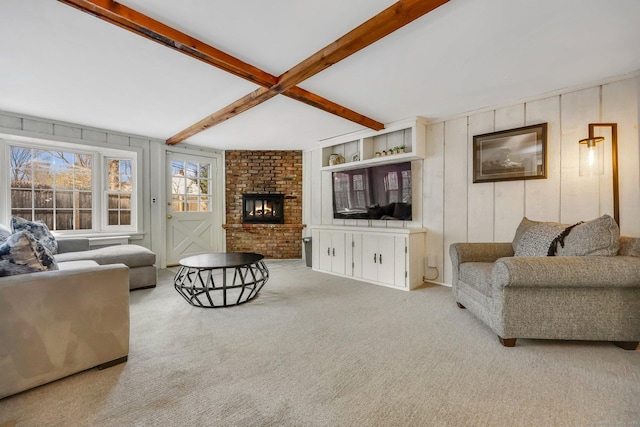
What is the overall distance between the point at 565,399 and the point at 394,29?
2268 millimetres

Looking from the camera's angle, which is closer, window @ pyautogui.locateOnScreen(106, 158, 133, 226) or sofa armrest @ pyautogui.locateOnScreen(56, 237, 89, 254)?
sofa armrest @ pyautogui.locateOnScreen(56, 237, 89, 254)

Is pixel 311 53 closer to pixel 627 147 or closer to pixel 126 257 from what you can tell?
pixel 627 147

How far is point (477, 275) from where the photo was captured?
229 centimetres

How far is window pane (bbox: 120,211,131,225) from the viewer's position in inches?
173

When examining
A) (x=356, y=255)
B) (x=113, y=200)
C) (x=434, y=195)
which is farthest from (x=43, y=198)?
(x=434, y=195)

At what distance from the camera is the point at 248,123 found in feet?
12.4

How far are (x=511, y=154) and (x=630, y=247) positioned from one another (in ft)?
4.57

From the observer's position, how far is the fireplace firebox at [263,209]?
5.34 meters

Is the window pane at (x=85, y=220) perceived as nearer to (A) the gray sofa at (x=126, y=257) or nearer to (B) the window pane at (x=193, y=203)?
(A) the gray sofa at (x=126, y=257)

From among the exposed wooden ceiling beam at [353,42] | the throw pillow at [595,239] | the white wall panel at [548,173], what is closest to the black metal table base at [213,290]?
the exposed wooden ceiling beam at [353,42]

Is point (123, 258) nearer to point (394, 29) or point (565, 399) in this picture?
point (394, 29)

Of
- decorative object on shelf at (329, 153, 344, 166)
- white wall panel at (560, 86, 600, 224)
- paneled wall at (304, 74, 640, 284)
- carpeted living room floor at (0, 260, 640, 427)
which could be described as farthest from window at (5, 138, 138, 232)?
white wall panel at (560, 86, 600, 224)

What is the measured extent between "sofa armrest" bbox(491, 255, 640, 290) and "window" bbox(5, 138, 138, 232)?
505cm

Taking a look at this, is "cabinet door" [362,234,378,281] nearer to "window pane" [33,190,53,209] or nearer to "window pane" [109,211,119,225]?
"window pane" [109,211,119,225]
